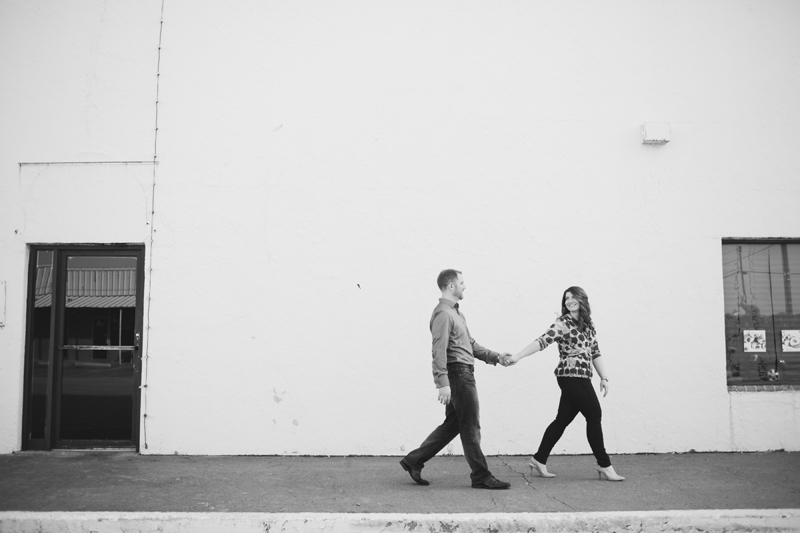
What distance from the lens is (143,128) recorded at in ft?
23.6

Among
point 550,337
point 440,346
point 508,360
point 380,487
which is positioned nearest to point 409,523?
point 380,487

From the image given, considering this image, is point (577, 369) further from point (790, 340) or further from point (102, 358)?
point (102, 358)

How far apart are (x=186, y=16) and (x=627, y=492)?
22.1ft

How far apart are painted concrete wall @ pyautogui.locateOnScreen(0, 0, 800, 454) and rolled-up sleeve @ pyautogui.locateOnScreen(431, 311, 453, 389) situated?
5.25ft

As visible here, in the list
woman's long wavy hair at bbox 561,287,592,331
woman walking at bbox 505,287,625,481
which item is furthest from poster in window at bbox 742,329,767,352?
woman's long wavy hair at bbox 561,287,592,331

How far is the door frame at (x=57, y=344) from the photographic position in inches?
279

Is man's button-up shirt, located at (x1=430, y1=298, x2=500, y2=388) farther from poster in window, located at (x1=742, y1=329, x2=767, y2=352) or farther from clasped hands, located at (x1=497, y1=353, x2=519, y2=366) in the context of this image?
poster in window, located at (x1=742, y1=329, x2=767, y2=352)

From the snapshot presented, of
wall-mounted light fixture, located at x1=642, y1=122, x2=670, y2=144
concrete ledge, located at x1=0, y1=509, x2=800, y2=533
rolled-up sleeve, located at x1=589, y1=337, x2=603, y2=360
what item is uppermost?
wall-mounted light fixture, located at x1=642, y1=122, x2=670, y2=144

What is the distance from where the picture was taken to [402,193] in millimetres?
7125

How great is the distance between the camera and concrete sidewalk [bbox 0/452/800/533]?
4.84 m

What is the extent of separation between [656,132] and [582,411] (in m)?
3.37

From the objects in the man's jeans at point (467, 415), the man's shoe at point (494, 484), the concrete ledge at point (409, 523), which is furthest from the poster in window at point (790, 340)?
the man's jeans at point (467, 415)

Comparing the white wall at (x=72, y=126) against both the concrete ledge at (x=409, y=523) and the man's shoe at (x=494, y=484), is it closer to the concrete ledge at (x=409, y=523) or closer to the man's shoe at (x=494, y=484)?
the concrete ledge at (x=409, y=523)

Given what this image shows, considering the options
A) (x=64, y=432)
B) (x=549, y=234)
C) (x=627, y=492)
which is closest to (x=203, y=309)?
(x=64, y=432)
